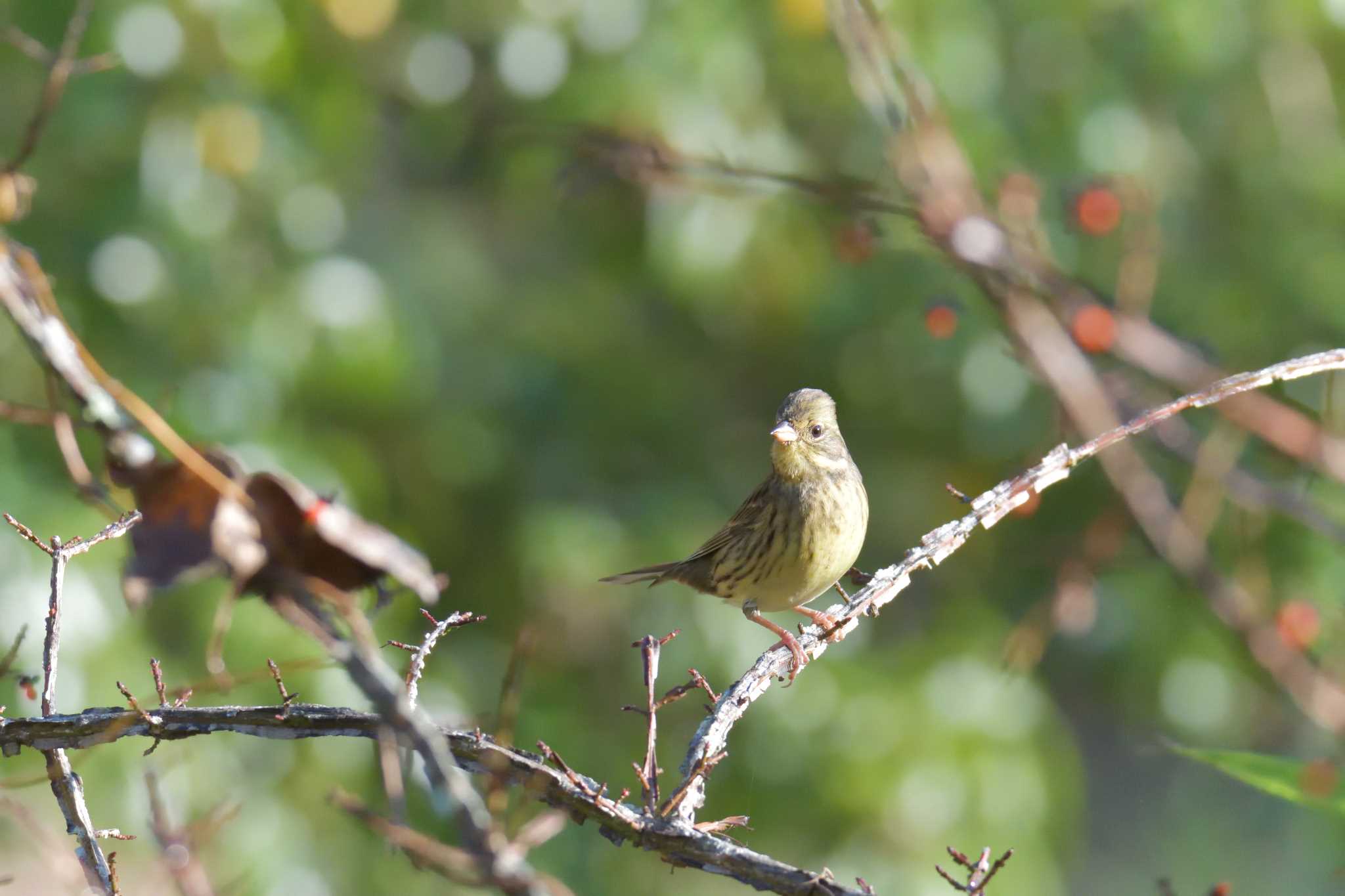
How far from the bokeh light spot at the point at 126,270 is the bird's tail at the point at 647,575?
5.39ft

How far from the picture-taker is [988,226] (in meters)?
1.74

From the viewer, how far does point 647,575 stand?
14.7 feet

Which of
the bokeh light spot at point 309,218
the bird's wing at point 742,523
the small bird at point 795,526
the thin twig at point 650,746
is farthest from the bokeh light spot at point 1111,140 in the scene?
the thin twig at point 650,746

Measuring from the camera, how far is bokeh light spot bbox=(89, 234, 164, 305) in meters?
4.07

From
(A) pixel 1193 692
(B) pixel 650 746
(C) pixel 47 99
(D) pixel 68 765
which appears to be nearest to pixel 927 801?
(A) pixel 1193 692

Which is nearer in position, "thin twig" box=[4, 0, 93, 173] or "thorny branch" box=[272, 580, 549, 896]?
"thorny branch" box=[272, 580, 549, 896]

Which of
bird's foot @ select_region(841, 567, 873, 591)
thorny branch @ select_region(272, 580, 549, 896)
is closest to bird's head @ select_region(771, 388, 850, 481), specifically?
bird's foot @ select_region(841, 567, 873, 591)

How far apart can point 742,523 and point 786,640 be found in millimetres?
1245

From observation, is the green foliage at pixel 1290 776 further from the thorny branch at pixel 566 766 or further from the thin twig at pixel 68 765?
the thin twig at pixel 68 765

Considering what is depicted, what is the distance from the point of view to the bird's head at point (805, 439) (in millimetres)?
4070

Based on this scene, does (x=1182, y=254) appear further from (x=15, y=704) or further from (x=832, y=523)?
(x=15, y=704)

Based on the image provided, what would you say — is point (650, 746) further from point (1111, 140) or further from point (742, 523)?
point (1111, 140)

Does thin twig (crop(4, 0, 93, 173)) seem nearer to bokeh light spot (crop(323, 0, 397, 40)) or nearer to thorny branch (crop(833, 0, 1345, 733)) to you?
thorny branch (crop(833, 0, 1345, 733))

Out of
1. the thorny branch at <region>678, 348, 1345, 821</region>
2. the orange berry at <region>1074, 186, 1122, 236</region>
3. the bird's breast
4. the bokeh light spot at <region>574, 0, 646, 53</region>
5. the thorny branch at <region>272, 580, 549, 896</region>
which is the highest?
the bokeh light spot at <region>574, 0, 646, 53</region>
